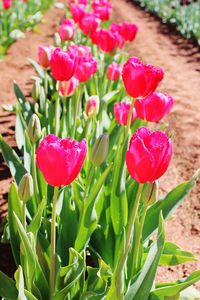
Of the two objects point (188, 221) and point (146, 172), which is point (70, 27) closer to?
point (188, 221)

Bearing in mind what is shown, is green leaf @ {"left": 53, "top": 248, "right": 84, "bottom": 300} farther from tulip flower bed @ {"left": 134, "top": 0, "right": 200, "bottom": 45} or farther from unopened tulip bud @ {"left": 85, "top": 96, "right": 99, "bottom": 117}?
tulip flower bed @ {"left": 134, "top": 0, "right": 200, "bottom": 45}

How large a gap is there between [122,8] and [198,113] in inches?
377

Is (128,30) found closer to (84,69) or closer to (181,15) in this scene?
(84,69)

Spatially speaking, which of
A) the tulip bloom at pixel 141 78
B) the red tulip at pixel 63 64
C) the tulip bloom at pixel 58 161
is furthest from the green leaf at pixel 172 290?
the red tulip at pixel 63 64

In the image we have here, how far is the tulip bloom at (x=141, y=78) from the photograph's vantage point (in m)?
1.64

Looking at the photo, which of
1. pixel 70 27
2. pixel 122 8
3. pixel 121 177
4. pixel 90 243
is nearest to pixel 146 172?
pixel 121 177

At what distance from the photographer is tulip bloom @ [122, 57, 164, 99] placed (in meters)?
1.64

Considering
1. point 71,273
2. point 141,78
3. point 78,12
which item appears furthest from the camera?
point 78,12

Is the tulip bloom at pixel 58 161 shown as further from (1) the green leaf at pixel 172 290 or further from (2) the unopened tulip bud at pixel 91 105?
(2) the unopened tulip bud at pixel 91 105

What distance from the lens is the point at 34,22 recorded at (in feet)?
25.8

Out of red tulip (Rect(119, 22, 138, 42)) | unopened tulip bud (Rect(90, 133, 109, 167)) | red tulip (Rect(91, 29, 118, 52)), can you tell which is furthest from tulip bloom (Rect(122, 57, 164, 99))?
red tulip (Rect(119, 22, 138, 42))

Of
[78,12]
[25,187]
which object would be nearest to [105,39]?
[78,12]

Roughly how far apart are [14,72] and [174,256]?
13.2 ft

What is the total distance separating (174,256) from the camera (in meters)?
1.83
